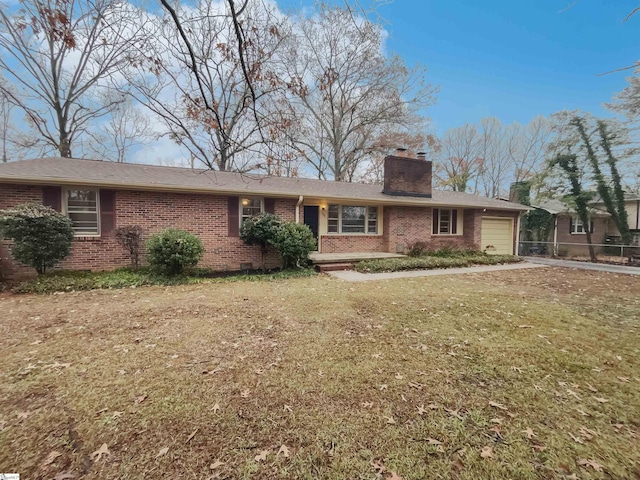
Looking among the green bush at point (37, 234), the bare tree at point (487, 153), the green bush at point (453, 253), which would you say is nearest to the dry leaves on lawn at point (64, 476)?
the green bush at point (37, 234)

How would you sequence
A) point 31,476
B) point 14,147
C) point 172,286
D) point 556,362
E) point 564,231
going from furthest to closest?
point 564,231 < point 14,147 < point 172,286 < point 556,362 < point 31,476

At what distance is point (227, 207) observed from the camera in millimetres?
9609

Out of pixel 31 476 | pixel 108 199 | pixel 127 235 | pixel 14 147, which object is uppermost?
pixel 14 147

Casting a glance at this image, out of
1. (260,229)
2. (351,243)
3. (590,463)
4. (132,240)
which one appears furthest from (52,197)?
(590,463)

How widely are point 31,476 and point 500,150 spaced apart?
31.1 m

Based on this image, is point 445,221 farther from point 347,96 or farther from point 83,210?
point 83,210

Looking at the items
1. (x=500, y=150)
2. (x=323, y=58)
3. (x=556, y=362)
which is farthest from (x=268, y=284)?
(x=500, y=150)

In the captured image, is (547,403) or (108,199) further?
(108,199)

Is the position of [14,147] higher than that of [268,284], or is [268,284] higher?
[14,147]

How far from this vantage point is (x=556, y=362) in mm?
3406

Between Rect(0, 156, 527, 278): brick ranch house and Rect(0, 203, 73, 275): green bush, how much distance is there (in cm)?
85

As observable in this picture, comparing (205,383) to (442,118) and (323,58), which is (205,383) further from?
(442,118)

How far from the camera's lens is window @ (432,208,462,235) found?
45.3 feet

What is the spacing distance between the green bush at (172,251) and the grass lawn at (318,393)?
2.41 m
